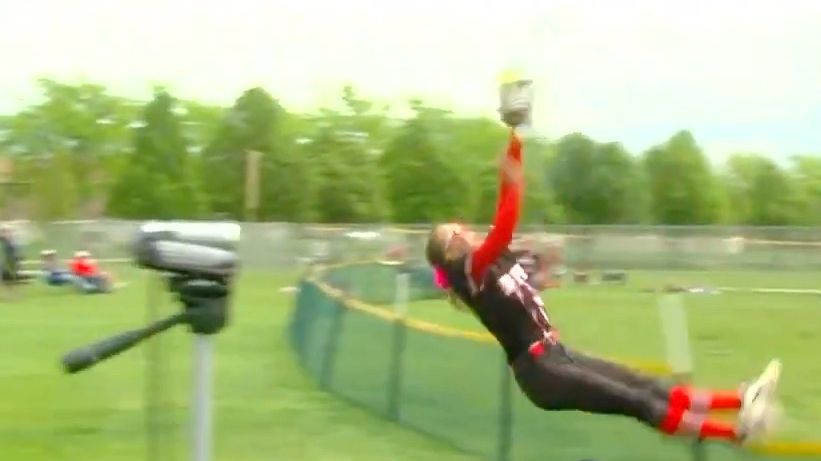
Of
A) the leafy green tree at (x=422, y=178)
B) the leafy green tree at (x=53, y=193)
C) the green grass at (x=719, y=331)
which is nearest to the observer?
the green grass at (x=719, y=331)

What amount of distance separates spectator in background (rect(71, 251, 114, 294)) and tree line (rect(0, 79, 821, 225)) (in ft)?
93.0

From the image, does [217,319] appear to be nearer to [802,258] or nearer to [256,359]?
[256,359]

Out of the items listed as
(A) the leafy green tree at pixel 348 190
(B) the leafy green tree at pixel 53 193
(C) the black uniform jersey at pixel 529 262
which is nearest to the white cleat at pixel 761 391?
(C) the black uniform jersey at pixel 529 262

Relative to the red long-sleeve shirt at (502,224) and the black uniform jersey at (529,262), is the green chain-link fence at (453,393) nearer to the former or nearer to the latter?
the black uniform jersey at (529,262)

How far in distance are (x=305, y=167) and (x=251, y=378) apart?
51.5 m

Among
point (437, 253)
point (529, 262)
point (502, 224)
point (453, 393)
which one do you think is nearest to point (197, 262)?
point (502, 224)

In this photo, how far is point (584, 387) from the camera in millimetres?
6531

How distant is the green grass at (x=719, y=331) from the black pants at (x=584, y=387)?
2.87 metres

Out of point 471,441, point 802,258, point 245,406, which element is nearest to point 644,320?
point 245,406

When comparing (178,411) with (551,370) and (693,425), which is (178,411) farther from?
(693,425)

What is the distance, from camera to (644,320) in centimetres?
2570

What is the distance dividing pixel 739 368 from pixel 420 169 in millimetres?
52870

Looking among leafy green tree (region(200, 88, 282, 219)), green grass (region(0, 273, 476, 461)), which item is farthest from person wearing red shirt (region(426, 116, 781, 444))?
leafy green tree (region(200, 88, 282, 219))

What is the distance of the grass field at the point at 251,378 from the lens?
10.7 metres
